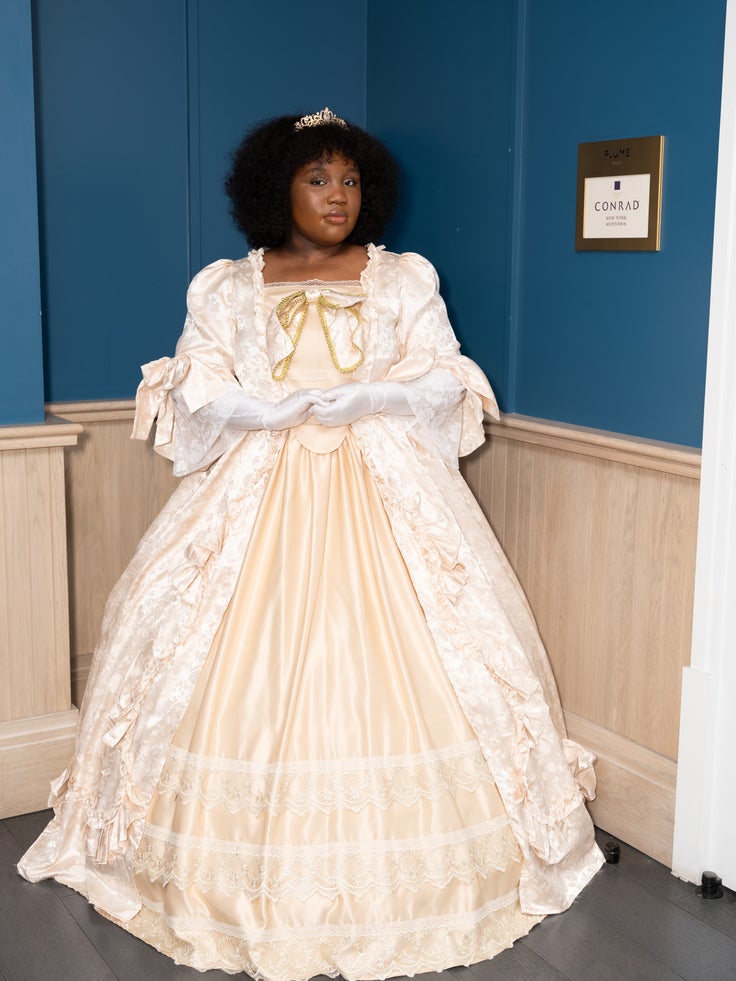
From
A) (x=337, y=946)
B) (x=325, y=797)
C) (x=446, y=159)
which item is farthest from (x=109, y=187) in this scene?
(x=337, y=946)

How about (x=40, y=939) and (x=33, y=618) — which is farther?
(x=33, y=618)

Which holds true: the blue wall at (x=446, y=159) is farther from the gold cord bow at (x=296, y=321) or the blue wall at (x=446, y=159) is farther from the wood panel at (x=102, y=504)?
the gold cord bow at (x=296, y=321)

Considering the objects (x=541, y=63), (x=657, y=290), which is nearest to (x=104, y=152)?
(x=541, y=63)

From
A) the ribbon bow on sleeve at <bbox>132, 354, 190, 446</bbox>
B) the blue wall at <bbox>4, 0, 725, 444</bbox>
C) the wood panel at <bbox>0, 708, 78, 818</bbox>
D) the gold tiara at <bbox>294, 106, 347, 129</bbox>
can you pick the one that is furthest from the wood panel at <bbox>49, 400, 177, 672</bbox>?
the gold tiara at <bbox>294, 106, 347, 129</bbox>

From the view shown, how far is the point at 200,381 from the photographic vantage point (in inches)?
98.0

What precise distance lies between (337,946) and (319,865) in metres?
0.15

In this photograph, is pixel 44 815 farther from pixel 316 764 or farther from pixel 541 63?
pixel 541 63

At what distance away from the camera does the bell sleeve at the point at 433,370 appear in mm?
2518

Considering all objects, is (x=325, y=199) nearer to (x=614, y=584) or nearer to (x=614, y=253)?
(x=614, y=253)

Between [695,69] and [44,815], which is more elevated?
[695,69]

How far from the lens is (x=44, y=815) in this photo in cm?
274

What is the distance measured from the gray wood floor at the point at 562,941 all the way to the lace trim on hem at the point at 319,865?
161 millimetres

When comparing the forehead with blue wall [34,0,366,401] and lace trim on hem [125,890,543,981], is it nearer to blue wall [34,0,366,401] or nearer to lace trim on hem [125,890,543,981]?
blue wall [34,0,366,401]

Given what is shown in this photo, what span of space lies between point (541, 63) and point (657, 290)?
65cm
